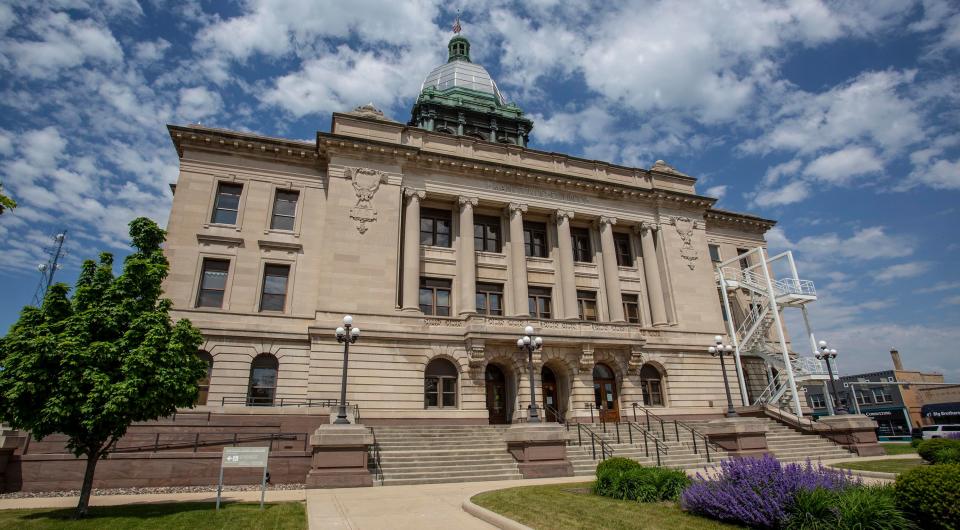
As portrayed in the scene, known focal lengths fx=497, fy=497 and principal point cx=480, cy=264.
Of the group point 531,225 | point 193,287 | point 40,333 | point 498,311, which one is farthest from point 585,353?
point 40,333

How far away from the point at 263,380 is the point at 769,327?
3250 cm

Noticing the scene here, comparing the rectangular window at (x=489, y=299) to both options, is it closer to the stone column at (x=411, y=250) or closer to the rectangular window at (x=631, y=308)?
the stone column at (x=411, y=250)

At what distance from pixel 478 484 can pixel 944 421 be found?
231 feet

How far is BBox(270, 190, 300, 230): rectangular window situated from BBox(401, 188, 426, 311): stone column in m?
6.44

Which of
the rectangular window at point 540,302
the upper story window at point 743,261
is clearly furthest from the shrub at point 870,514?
the upper story window at point 743,261

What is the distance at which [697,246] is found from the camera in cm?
3606

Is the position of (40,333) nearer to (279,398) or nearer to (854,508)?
(279,398)

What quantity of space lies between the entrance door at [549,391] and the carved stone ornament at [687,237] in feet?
45.3

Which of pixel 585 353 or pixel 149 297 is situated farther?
pixel 585 353

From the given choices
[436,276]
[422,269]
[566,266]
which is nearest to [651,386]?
[566,266]

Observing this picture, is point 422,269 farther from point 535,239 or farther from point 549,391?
point 549,391

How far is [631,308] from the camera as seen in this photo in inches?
1348

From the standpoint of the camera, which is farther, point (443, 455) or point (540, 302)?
point (540, 302)

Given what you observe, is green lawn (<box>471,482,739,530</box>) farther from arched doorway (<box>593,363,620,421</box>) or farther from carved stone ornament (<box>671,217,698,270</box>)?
carved stone ornament (<box>671,217,698,270</box>)
